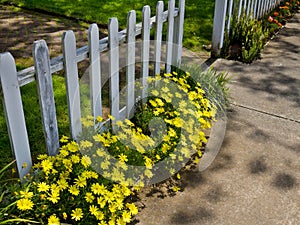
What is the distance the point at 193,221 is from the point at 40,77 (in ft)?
4.77

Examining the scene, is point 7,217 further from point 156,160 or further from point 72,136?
point 156,160

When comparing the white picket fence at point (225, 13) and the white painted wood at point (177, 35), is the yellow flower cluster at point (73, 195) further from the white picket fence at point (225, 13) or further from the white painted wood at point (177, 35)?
the white picket fence at point (225, 13)

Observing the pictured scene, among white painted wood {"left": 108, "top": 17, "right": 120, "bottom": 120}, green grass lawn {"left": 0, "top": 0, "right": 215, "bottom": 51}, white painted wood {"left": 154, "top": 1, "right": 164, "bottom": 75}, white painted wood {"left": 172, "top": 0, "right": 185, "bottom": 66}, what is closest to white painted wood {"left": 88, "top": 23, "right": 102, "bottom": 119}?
white painted wood {"left": 108, "top": 17, "right": 120, "bottom": 120}

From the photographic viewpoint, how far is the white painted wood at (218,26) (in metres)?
4.85

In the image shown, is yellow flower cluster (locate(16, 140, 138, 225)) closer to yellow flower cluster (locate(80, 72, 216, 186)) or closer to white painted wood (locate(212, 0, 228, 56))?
yellow flower cluster (locate(80, 72, 216, 186))

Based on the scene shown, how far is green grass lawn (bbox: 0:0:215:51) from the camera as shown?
6.20 metres

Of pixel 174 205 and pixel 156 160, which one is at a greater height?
pixel 156 160

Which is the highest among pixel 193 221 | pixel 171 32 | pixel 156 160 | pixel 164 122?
pixel 171 32

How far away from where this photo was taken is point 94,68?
2838 mm

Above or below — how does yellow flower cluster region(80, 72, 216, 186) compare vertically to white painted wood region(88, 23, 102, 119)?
below

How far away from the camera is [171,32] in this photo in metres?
3.82

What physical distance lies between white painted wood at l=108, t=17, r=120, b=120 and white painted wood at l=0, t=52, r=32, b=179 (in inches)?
35.5

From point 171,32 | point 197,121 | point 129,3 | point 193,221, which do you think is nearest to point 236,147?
point 197,121

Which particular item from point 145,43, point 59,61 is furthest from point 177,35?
point 59,61
